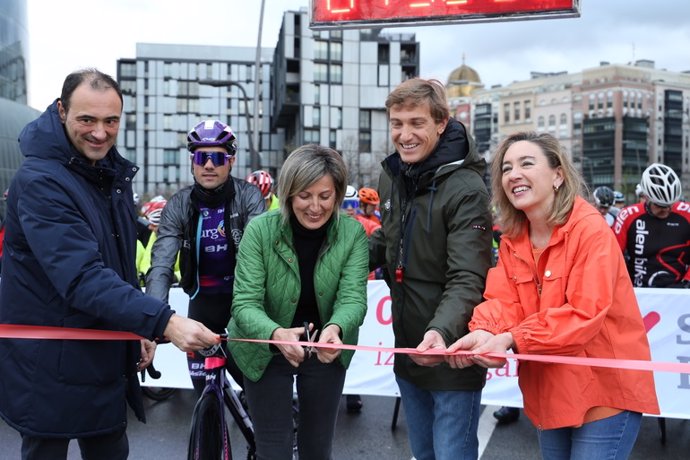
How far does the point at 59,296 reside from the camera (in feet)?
9.66

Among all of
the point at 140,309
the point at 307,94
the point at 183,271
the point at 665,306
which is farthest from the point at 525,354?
the point at 307,94

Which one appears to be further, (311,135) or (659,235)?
(311,135)

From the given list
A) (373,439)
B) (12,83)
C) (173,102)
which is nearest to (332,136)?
(12,83)

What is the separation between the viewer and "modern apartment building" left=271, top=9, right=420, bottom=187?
75.9m

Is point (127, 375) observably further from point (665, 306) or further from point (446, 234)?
point (665, 306)

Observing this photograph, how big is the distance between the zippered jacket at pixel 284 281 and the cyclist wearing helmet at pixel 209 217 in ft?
2.33

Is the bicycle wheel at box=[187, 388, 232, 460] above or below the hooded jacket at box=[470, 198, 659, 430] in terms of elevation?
below

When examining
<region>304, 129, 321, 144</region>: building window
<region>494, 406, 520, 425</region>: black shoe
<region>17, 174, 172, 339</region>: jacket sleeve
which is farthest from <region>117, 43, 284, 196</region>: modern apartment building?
<region>17, 174, 172, 339</region>: jacket sleeve

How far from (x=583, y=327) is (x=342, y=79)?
7780 cm

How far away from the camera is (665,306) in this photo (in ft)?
20.0

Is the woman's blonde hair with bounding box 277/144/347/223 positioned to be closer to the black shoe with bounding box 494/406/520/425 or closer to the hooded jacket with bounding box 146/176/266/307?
the hooded jacket with bounding box 146/176/266/307

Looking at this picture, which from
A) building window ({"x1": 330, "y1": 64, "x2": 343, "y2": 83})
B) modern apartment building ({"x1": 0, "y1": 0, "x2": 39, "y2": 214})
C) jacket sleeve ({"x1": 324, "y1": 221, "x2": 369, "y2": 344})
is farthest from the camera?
building window ({"x1": 330, "y1": 64, "x2": 343, "y2": 83})

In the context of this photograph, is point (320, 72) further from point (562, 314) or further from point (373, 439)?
point (562, 314)

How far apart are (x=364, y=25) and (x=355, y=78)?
244 feet
